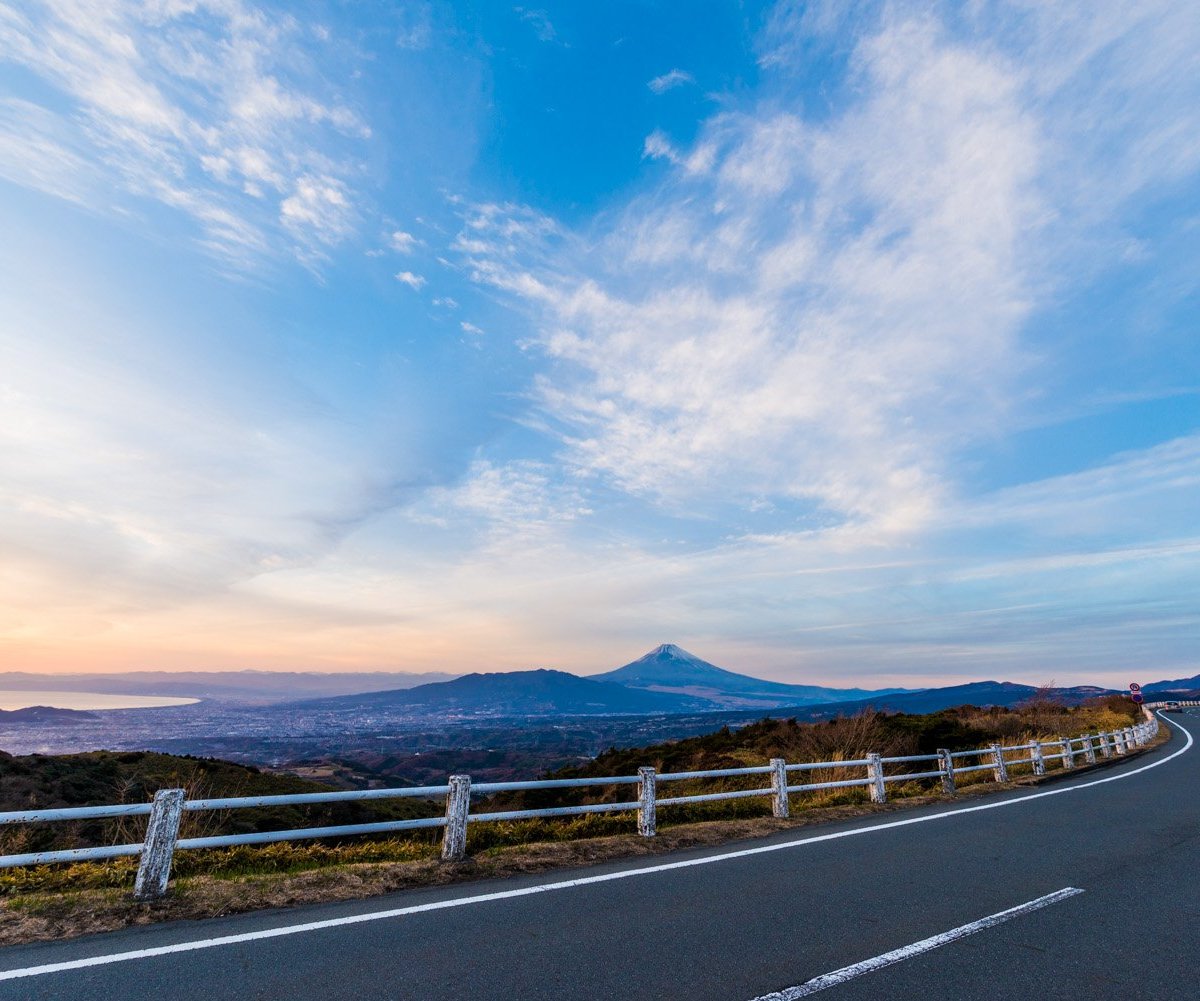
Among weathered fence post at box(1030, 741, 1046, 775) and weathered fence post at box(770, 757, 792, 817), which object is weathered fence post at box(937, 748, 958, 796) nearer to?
weathered fence post at box(1030, 741, 1046, 775)

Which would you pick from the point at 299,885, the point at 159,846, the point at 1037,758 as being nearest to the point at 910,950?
the point at 299,885

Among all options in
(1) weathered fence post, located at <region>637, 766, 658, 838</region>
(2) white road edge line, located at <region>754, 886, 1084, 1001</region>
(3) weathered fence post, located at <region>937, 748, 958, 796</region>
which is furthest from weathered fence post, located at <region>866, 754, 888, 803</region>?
(2) white road edge line, located at <region>754, 886, 1084, 1001</region>

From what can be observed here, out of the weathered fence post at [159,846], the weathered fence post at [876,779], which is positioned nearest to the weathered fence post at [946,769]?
the weathered fence post at [876,779]

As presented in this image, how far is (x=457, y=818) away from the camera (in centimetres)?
738

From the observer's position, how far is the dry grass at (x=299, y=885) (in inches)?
207

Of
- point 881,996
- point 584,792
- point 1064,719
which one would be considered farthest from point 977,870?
point 1064,719

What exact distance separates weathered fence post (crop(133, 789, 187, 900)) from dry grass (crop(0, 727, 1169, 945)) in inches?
5.9

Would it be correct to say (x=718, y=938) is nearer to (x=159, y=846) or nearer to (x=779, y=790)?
(x=159, y=846)

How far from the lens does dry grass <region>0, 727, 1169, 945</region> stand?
525 centimetres

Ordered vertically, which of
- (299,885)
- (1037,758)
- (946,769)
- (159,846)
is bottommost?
(299,885)

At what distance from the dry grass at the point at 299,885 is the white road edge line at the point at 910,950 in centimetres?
370

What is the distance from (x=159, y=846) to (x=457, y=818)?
280 centimetres

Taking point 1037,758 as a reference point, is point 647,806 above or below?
below

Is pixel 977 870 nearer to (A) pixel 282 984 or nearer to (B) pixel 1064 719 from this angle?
(A) pixel 282 984
